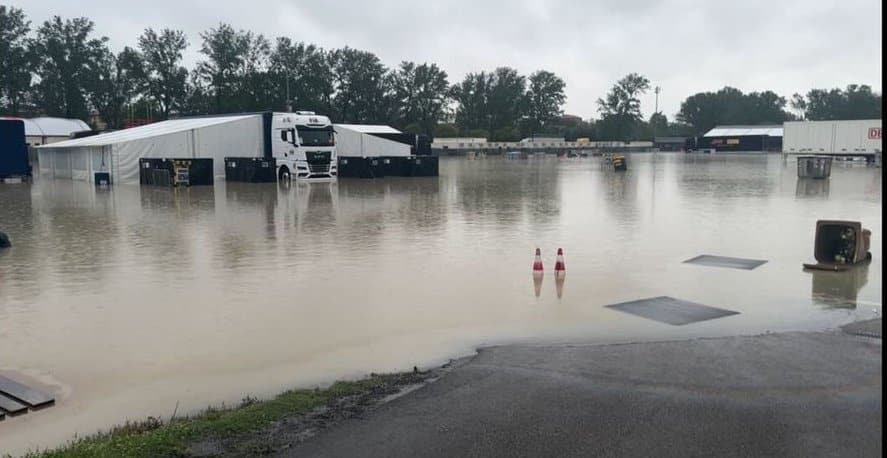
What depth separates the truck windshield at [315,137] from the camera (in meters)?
37.5

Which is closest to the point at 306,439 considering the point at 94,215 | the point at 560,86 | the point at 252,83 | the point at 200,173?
the point at 94,215

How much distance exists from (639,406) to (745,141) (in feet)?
398

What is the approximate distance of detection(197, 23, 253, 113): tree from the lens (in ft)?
328

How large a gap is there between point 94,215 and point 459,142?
93652mm

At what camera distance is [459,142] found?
372ft

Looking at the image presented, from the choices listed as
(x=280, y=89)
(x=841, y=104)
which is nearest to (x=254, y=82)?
(x=280, y=89)

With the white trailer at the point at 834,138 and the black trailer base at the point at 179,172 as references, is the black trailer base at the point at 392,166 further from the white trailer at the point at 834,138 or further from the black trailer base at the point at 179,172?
the white trailer at the point at 834,138

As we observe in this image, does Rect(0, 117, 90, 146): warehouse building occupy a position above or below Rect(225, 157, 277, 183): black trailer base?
above

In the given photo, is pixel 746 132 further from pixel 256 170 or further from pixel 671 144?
pixel 256 170

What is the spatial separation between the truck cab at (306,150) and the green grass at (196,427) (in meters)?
31.7

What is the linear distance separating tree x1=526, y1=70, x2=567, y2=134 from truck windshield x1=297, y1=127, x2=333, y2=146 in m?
106

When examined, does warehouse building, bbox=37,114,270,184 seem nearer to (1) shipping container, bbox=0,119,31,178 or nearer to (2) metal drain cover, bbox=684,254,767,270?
(1) shipping container, bbox=0,119,31,178

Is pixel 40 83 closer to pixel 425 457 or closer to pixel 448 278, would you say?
pixel 448 278

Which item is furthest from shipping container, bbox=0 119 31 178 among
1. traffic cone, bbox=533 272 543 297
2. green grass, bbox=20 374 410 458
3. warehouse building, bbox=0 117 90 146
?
warehouse building, bbox=0 117 90 146
